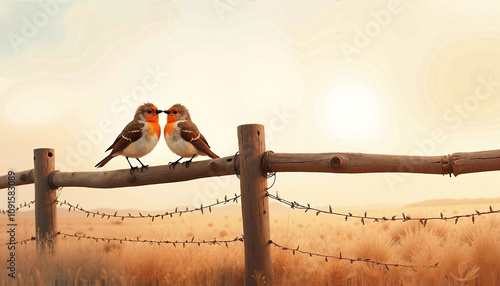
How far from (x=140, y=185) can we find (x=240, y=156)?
1.83 meters

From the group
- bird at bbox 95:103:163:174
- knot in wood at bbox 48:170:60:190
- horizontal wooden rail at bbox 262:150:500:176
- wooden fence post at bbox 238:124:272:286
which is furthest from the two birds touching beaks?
knot in wood at bbox 48:170:60:190

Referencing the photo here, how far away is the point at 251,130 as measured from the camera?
464 cm

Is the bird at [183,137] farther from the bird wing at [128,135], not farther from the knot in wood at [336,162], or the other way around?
the knot in wood at [336,162]

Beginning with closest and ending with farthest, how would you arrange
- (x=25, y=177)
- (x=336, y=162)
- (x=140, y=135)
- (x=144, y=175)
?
1. (x=336, y=162)
2. (x=140, y=135)
3. (x=144, y=175)
4. (x=25, y=177)

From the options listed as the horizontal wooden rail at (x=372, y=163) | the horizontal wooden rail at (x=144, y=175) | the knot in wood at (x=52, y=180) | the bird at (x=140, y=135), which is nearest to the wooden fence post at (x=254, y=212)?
Answer: the horizontal wooden rail at (x=372, y=163)

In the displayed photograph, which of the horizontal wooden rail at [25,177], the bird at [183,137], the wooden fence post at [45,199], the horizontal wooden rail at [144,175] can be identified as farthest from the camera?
the horizontal wooden rail at [25,177]

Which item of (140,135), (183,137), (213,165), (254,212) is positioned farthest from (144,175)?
(254,212)

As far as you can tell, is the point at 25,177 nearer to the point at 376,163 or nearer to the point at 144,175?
the point at 144,175

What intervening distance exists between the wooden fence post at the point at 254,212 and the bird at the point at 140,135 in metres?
1.52

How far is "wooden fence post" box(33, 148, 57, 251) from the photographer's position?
7.06 metres

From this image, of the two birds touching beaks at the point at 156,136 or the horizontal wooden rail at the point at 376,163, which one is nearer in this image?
the horizontal wooden rail at the point at 376,163

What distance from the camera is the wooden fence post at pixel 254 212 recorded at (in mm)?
4551

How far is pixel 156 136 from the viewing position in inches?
224

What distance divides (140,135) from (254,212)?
1910 millimetres
